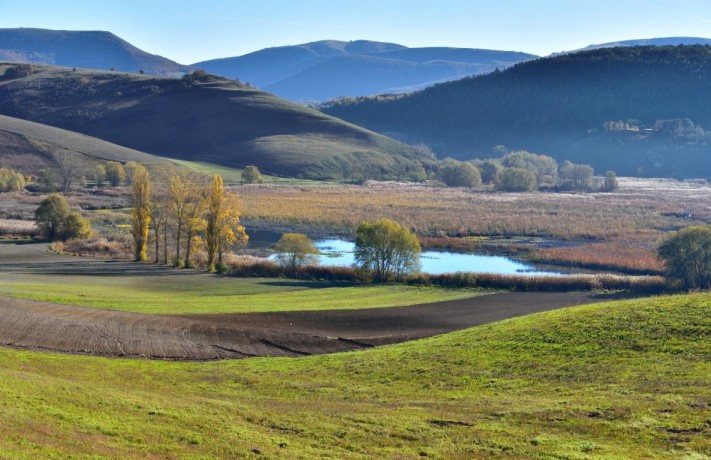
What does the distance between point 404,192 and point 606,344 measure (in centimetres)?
14285

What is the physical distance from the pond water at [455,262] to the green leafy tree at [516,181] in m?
99.0

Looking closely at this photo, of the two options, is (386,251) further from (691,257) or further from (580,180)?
(580,180)

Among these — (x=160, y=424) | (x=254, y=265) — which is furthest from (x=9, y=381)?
(x=254, y=265)

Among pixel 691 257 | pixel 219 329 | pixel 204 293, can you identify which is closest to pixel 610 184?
pixel 691 257

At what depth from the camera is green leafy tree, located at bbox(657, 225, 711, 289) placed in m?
62.9

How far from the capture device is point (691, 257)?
209ft

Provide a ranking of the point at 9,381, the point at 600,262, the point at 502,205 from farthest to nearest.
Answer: the point at 502,205 → the point at 600,262 → the point at 9,381

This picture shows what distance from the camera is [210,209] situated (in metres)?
72.1

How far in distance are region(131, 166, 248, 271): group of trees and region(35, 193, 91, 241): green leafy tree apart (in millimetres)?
12815

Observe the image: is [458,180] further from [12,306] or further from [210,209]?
[12,306]

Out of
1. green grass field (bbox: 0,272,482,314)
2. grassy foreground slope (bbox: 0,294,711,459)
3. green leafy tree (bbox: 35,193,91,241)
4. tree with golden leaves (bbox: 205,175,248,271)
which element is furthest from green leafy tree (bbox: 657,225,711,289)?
green leafy tree (bbox: 35,193,91,241)

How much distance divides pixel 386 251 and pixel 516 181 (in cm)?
12507

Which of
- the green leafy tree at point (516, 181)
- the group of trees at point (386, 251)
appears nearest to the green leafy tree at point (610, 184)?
the green leafy tree at point (516, 181)

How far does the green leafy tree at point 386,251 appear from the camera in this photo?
220 feet
